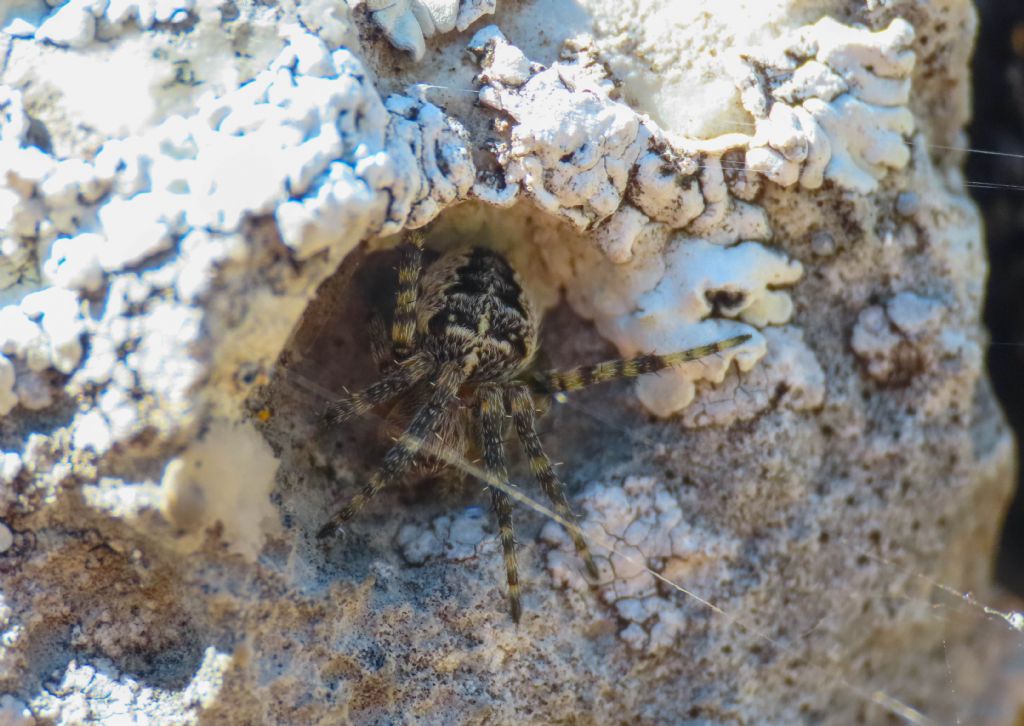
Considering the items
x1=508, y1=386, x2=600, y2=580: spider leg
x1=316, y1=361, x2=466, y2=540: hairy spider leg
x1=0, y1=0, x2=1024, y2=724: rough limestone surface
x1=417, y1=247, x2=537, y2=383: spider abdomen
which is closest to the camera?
x1=0, y1=0, x2=1024, y2=724: rough limestone surface

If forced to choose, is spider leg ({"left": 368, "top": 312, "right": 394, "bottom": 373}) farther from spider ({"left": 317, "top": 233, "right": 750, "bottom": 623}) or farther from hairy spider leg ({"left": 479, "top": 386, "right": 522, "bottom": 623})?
hairy spider leg ({"left": 479, "top": 386, "right": 522, "bottom": 623})

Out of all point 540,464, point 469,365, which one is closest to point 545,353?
point 469,365

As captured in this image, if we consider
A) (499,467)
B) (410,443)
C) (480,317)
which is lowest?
(499,467)

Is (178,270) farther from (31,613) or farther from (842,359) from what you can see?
(842,359)

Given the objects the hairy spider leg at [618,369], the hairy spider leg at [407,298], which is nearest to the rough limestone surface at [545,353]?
the hairy spider leg at [618,369]

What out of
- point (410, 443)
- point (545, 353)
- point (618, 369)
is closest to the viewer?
point (410, 443)

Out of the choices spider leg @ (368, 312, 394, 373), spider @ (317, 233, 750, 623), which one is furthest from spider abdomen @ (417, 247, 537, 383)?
spider leg @ (368, 312, 394, 373)

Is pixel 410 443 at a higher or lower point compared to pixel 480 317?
lower

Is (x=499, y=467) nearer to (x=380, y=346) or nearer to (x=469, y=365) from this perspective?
(x=469, y=365)
